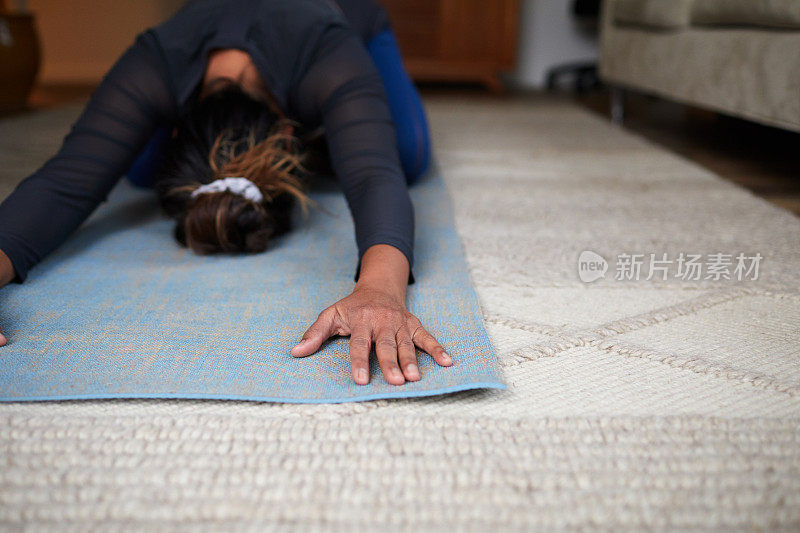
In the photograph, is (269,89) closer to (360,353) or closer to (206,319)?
(206,319)

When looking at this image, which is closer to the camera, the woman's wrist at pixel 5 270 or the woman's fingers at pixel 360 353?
the woman's fingers at pixel 360 353

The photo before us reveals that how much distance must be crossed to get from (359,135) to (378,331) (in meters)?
0.35

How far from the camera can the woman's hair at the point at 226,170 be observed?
2.80 feet

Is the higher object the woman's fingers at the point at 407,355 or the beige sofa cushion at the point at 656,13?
the beige sofa cushion at the point at 656,13

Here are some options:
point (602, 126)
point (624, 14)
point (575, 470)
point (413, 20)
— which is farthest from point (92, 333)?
point (413, 20)

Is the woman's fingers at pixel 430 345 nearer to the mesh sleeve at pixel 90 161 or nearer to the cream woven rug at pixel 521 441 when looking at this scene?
the cream woven rug at pixel 521 441

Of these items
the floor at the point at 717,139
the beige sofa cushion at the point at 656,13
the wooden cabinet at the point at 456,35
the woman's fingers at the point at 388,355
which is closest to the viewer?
the woman's fingers at the point at 388,355

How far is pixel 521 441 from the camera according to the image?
499 mm

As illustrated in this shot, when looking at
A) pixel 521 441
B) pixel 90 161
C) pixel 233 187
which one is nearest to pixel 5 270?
pixel 90 161

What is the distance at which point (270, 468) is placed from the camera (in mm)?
464

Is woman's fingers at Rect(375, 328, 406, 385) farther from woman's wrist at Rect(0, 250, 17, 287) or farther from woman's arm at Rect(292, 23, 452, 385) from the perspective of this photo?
woman's wrist at Rect(0, 250, 17, 287)

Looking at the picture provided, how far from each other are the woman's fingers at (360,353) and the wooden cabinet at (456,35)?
2.94 m

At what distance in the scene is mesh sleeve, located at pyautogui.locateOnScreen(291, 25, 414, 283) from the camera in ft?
2.53

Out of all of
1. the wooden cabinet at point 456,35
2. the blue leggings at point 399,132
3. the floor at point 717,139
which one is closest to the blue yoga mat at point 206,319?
the blue leggings at point 399,132
